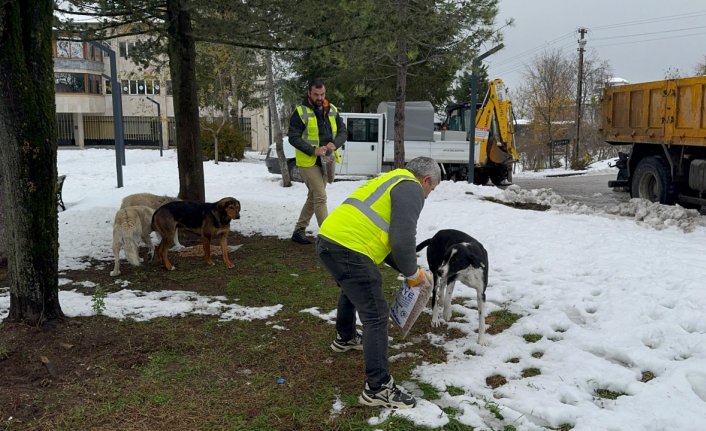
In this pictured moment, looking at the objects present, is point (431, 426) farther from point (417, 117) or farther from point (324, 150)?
point (417, 117)

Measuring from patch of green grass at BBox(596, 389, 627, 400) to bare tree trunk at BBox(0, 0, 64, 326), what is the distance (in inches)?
158

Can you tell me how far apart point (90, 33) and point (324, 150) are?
4.33m

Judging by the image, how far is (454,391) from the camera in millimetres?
3537

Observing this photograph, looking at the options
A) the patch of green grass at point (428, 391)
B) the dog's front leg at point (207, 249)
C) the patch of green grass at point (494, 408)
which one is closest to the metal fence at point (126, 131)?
the dog's front leg at point (207, 249)

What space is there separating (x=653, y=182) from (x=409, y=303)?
387 inches

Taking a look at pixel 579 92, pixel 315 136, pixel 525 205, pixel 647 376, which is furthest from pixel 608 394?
pixel 579 92

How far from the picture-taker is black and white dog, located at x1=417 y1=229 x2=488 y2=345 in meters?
4.50

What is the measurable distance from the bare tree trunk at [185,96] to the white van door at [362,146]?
9.84 m

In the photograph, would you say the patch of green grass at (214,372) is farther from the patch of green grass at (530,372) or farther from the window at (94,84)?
the window at (94,84)

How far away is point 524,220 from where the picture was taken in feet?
29.7

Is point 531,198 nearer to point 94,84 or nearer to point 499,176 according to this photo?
point 499,176

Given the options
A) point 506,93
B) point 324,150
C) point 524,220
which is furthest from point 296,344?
point 506,93

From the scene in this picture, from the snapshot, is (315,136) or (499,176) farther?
(499,176)

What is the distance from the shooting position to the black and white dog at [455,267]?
4496mm
